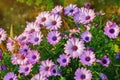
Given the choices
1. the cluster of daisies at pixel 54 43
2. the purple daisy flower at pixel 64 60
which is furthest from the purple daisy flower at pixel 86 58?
the purple daisy flower at pixel 64 60

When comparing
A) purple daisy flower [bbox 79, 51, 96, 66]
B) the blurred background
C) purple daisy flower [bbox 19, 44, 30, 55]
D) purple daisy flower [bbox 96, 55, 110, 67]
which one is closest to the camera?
purple daisy flower [bbox 79, 51, 96, 66]

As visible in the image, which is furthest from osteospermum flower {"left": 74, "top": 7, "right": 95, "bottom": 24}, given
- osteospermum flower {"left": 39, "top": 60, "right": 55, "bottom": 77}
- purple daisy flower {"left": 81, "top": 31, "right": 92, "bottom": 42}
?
osteospermum flower {"left": 39, "top": 60, "right": 55, "bottom": 77}

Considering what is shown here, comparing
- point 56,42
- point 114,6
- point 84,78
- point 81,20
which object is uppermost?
point 114,6

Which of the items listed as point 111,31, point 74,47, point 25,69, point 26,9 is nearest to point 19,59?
point 25,69

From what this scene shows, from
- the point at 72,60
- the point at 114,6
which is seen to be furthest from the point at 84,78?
the point at 114,6

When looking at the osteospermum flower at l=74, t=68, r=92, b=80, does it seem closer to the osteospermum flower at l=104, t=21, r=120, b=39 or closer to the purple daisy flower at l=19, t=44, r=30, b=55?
the osteospermum flower at l=104, t=21, r=120, b=39

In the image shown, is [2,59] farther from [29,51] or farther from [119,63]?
[119,63]
